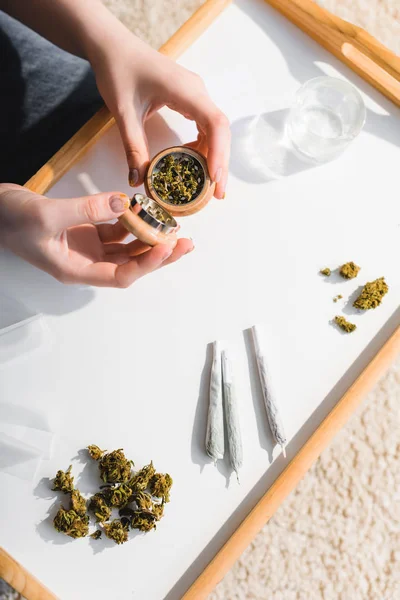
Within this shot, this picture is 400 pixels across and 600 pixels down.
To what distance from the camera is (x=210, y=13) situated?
2.55 feet

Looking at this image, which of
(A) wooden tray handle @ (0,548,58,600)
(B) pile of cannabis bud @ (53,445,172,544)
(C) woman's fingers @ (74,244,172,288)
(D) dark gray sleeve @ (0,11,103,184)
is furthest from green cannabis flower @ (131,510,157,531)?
(D) dark gray sleeve @ (0,11,103,184)

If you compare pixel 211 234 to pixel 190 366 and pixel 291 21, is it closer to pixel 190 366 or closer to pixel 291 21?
pixel 190 366

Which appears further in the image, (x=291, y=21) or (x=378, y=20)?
(x=378, y=20)

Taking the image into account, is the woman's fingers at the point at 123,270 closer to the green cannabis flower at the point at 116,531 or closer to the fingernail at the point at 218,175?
the fingernail at the point at 218,175

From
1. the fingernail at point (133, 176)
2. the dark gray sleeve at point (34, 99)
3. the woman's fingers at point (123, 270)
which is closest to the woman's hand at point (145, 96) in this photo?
the fingernail at point (133, 176)

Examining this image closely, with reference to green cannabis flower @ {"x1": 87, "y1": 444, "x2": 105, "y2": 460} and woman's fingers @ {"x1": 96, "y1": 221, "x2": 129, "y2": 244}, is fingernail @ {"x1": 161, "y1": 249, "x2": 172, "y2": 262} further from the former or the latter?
green cannabis flower @ {"x1": 87, "y1": 444, "x2": 105, "y2": 460}

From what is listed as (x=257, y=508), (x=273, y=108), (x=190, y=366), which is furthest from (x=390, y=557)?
(x=273, y=108)

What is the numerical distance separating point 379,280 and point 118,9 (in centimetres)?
95

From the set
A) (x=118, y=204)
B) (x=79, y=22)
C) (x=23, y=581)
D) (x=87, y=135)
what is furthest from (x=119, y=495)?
(x=79, y=22)

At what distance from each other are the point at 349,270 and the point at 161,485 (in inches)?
15.8

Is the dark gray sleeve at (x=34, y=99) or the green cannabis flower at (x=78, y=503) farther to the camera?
the dark gray sleeve at (x=34, y=99)

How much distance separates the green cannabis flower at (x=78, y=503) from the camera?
28.7 inches

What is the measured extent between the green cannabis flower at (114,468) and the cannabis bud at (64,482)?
4 cm

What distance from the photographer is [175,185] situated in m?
0.69
